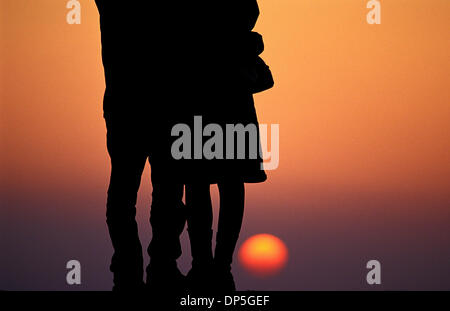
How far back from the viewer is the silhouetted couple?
342 centimetres

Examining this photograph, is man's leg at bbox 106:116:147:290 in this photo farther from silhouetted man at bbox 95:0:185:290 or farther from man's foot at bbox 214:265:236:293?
man's foot at bbox 214:265:236:293

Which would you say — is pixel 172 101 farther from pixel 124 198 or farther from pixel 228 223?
pixel 228 223

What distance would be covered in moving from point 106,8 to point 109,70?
301mm

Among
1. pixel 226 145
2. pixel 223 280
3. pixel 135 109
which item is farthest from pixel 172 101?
pixel 223 280

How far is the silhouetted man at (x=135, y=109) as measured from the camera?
3408 mm

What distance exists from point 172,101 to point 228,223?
0.66m

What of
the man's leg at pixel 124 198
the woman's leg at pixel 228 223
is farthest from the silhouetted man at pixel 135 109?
the woman's leg at pixel 228 223

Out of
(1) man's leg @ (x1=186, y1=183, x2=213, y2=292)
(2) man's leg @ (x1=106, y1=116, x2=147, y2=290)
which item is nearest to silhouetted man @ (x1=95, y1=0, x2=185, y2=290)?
(2) man's leg @ (x1=106, y1=116, x2=147, y2=290)

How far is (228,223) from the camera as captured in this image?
11.3ft

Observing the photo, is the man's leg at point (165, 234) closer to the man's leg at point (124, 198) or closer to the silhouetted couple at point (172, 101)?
the silhouetted couple at point (172, 101)

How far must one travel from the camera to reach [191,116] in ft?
11.3

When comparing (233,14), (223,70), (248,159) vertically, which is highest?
(233,14)

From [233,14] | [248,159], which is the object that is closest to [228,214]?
[248,159]
